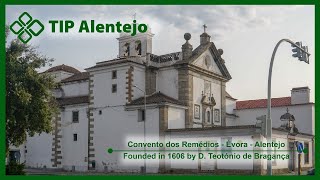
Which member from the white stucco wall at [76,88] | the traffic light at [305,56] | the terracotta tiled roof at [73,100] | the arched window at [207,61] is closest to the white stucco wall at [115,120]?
the terracotta tiled roof at [73,100]

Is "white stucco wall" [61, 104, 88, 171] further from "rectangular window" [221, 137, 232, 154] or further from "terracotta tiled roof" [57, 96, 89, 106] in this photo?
"rectangular window" [221, 137, 232, 154]

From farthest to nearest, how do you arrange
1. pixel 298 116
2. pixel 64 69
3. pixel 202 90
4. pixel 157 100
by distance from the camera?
pixel 298 116, pixel 64 69, pixel 202 90, pixel 157 100

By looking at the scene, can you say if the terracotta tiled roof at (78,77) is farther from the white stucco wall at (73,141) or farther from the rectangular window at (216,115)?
the rectangular window at (216,115)

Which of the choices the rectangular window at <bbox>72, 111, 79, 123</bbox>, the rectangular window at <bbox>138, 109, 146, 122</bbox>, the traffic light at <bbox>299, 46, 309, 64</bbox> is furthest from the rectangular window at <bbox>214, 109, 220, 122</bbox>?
the traffic light at <bbox>299, 46, 309, 64</bbox>

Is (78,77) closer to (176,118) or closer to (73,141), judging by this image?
(73,141)

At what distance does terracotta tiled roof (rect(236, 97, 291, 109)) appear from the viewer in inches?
2538

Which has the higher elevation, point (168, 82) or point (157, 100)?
point (168, 82)

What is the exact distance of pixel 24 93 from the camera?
3438 cm

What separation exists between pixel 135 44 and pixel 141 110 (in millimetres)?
9876

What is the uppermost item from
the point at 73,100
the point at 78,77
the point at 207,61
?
the point at 207,61

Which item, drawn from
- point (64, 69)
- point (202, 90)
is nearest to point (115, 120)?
point (202, 90)

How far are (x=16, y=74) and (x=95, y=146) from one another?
16.6 meters

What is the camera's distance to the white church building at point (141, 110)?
4528 centimetres

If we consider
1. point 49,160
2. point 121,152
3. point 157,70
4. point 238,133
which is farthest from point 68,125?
point 238,133
